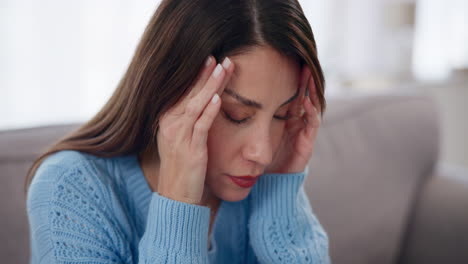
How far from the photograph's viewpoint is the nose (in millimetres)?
763

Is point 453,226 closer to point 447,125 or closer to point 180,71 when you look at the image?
point 180,71

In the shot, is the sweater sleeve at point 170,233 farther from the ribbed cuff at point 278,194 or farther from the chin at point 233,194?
the ribbed cuff at point 278,194

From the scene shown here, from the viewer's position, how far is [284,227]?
3.09 feet

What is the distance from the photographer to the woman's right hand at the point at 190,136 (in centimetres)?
72

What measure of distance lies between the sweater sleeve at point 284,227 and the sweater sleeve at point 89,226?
19 cm

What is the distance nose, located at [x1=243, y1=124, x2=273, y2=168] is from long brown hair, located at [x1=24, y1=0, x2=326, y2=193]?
136 millimetres

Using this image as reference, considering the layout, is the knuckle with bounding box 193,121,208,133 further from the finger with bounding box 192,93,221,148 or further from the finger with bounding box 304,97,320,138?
the finger with bounding box 304,97,320,138

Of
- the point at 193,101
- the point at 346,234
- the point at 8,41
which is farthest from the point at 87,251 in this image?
the point at 8,41

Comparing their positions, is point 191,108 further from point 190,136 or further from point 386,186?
point 386,186

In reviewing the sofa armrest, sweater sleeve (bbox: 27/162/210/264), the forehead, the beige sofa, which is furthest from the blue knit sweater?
the sofa armrest

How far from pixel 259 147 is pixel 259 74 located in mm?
124

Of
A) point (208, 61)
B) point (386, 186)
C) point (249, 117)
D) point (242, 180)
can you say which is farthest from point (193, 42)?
point (386, 186)

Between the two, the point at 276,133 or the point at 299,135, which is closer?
the point at 276,133

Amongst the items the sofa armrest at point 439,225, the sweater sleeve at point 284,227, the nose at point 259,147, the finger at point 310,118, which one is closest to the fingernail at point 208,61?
the nose at point 259,147
